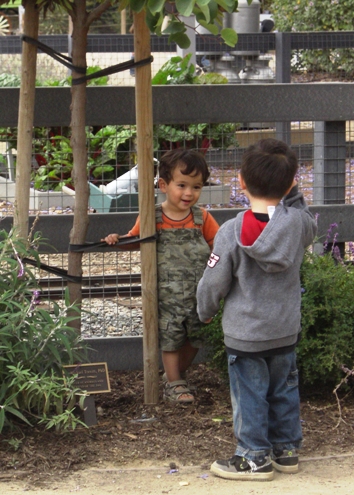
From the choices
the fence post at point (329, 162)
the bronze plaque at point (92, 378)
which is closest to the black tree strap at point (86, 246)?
the bronze plaque at point (92, 378)

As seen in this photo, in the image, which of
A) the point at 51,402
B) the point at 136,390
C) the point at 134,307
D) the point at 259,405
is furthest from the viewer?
the point at 134,307

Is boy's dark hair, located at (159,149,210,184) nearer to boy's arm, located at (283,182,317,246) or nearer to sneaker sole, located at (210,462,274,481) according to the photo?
boy's arm, located at (283,182,317,246)

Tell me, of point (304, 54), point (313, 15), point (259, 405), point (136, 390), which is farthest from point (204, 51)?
point (259, 405)

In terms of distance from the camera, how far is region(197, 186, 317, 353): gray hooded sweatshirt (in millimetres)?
3172

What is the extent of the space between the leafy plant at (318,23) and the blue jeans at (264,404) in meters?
11.0

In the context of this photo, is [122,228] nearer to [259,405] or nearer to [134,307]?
[134,307]

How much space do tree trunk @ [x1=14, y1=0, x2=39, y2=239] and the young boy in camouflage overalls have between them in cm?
47

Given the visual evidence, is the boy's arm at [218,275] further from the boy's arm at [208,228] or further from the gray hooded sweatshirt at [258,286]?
the boy's arm at [208,228]

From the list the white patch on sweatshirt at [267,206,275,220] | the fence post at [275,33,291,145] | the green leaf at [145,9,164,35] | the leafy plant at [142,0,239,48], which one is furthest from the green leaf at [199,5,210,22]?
the fence post at [275,33,291,145]

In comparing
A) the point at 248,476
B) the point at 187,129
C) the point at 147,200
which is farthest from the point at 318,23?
the point at 248,476

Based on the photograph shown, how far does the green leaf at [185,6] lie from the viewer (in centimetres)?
291

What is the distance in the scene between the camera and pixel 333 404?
408cm

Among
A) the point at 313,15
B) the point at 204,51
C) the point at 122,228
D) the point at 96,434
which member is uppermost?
the point at 313,15

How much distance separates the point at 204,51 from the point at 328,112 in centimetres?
855
